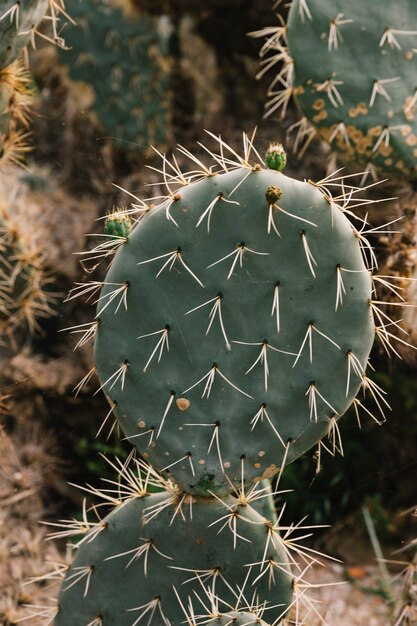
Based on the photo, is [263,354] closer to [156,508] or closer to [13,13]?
[156,508]

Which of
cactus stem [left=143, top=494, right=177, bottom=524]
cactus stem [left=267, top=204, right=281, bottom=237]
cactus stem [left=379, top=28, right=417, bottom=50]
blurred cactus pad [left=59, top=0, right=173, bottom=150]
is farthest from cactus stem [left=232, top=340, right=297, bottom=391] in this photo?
blurred cactus pad [left=59, top=0, right=173, bottom=150]

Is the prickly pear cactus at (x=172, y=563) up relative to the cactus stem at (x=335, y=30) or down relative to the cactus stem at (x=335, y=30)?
down

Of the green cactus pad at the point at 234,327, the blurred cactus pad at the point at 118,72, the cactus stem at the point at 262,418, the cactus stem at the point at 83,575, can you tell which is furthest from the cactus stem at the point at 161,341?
the blurred cactus pad at the point at 118,72

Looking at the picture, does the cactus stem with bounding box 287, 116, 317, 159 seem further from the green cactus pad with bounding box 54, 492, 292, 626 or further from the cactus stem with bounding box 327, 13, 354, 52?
the green cactus pad with bounding box 54, 492, 292, 626

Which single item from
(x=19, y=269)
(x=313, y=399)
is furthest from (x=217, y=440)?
(x=19, y=269)

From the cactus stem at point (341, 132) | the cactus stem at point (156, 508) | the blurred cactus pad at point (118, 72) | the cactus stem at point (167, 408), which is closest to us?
the cactus stem at point (167, 408)

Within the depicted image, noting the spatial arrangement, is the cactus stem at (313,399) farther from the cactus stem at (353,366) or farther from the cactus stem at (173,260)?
the cactus stem at (173,260)
